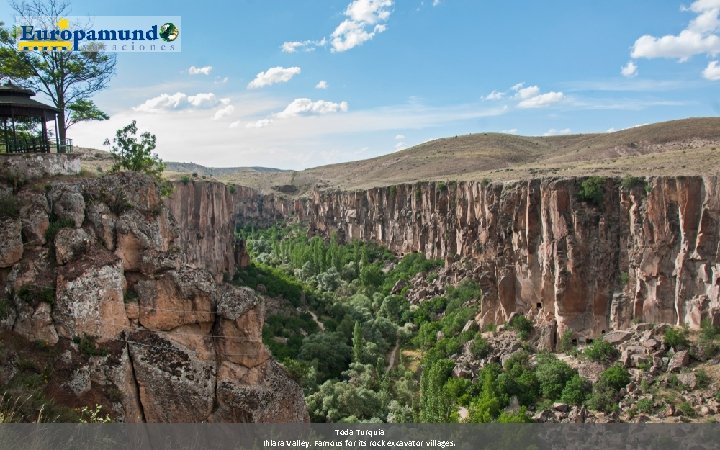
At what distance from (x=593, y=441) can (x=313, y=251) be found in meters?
55.3

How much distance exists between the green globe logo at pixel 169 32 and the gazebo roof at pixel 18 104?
4.56 meters

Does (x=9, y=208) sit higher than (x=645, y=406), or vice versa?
(x=9, y=208)

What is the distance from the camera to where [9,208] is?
14711 mm

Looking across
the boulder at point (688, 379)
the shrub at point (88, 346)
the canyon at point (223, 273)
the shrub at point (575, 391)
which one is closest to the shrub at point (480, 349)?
the canyon at point (223, 273)

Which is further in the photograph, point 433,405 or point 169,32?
point 433,405

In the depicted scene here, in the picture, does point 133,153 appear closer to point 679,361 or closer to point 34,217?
point 34,217

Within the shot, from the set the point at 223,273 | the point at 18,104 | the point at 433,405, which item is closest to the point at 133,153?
the point at 18,104

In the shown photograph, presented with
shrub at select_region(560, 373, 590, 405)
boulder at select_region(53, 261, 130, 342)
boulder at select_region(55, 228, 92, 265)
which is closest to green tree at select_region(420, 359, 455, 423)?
shrub at select_region(560, 373, 590, 405)

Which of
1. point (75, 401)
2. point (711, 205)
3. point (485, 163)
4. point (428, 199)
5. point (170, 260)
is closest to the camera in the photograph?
point (75, 401)

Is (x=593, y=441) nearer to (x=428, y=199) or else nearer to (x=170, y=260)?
(x=170, y=260)

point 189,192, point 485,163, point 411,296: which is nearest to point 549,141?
point 485,163

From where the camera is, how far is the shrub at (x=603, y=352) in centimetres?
3042

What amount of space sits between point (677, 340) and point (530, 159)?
68967 mm

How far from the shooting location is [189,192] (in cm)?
4978
